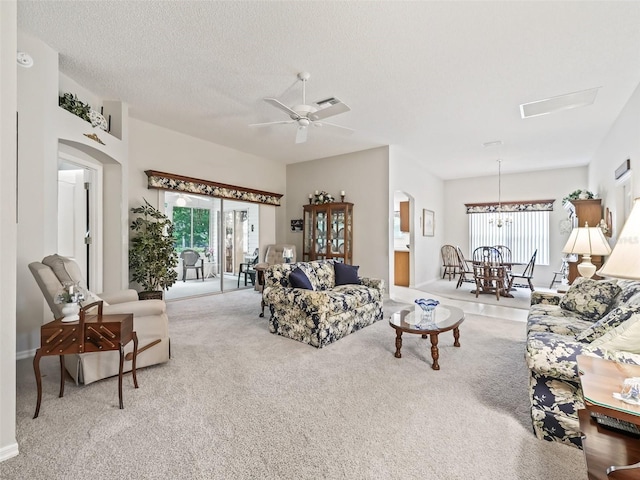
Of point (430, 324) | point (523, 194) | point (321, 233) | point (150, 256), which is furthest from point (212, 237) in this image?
point (523, 194)

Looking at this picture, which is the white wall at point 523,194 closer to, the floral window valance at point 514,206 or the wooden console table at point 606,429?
the floral window valance at point 514,206

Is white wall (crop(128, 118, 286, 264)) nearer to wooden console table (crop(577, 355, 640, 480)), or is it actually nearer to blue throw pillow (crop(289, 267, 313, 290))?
blue throw pillow (crop(289, 267, 313, 290))

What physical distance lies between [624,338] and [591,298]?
4.82 ft

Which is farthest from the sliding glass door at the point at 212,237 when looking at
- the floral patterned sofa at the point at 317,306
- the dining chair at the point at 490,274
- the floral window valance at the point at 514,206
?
the floral window valance at the point at 514,206

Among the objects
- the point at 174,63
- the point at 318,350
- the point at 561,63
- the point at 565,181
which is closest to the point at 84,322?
the point at 318,350

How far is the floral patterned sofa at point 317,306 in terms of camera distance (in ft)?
10.7

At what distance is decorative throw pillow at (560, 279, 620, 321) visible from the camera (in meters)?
2.69

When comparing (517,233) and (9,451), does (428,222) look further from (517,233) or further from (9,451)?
(9,451)

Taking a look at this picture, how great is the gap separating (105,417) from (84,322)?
637 millimetres

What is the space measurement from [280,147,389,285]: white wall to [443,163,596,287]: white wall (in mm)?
3982

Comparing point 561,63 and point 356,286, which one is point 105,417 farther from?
point 561,63

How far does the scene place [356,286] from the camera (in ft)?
13.6

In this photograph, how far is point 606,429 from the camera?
1277 mm

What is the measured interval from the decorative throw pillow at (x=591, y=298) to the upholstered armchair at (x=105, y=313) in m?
3.85
